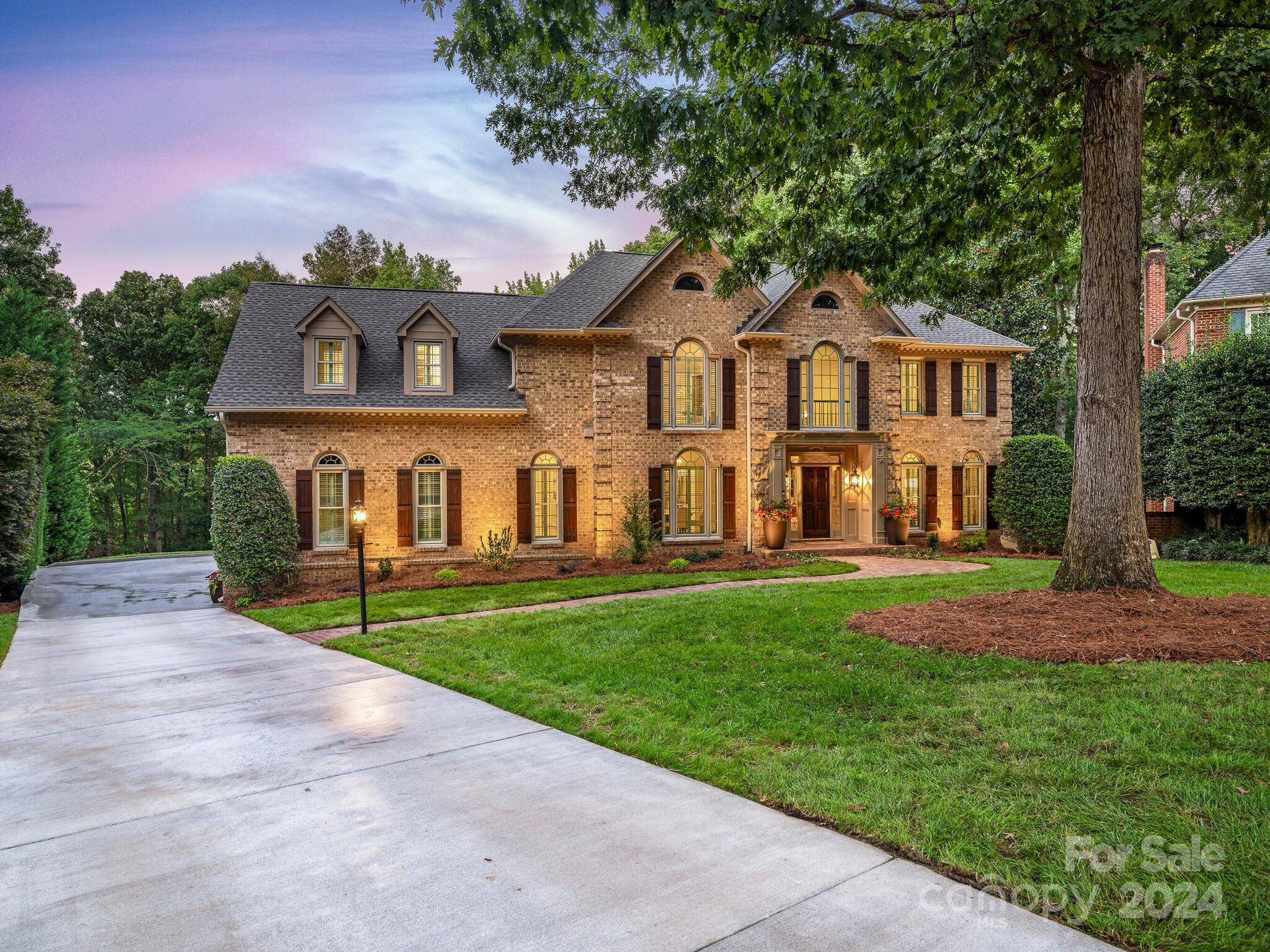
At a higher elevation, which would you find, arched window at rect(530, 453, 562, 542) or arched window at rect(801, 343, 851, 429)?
arched window at rect(801, 343, 851, 429)

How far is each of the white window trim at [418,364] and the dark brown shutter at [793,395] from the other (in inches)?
337

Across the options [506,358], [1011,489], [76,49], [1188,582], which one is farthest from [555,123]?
[1011,489]

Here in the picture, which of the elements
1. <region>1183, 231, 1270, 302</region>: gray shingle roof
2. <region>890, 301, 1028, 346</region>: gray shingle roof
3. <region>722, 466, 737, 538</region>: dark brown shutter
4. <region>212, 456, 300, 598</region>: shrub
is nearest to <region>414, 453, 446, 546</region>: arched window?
<region>212, 456, 300, 598</region>: shrub

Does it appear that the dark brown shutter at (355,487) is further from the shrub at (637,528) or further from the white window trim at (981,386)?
the white window trim at (981,386)

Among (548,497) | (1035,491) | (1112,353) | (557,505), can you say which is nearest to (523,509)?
(548,497)

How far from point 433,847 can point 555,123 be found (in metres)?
11.1

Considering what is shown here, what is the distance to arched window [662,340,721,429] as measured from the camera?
1805cm

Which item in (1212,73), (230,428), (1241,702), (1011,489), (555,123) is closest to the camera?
(1241,702)

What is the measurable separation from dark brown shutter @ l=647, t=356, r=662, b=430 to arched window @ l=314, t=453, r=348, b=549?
7.27 metres

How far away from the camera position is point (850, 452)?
20.2 m

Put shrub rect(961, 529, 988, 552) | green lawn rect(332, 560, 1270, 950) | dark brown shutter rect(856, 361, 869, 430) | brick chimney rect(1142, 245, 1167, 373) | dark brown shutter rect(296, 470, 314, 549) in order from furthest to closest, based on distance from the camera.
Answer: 1. brick chimney rect(1142, 245, 1167, 373)
2. shrub rect(961, 529, 988, 552)
3. dark brown shutter rect(856, 361, 869, 430)
4. dark brown shutter rect(296, 470, 314, 549)
5. green lawn rect(332, 560, 1270, 950)

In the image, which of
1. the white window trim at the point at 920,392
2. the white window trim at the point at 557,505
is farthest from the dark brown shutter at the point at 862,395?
the white window trim at the point at 557,505

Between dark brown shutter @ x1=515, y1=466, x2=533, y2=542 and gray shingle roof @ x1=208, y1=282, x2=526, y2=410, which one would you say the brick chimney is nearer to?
gray shingle roof @ x1=208, y1=282, x2=526, y2=410

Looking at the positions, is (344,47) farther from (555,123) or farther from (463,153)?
(463,153)
